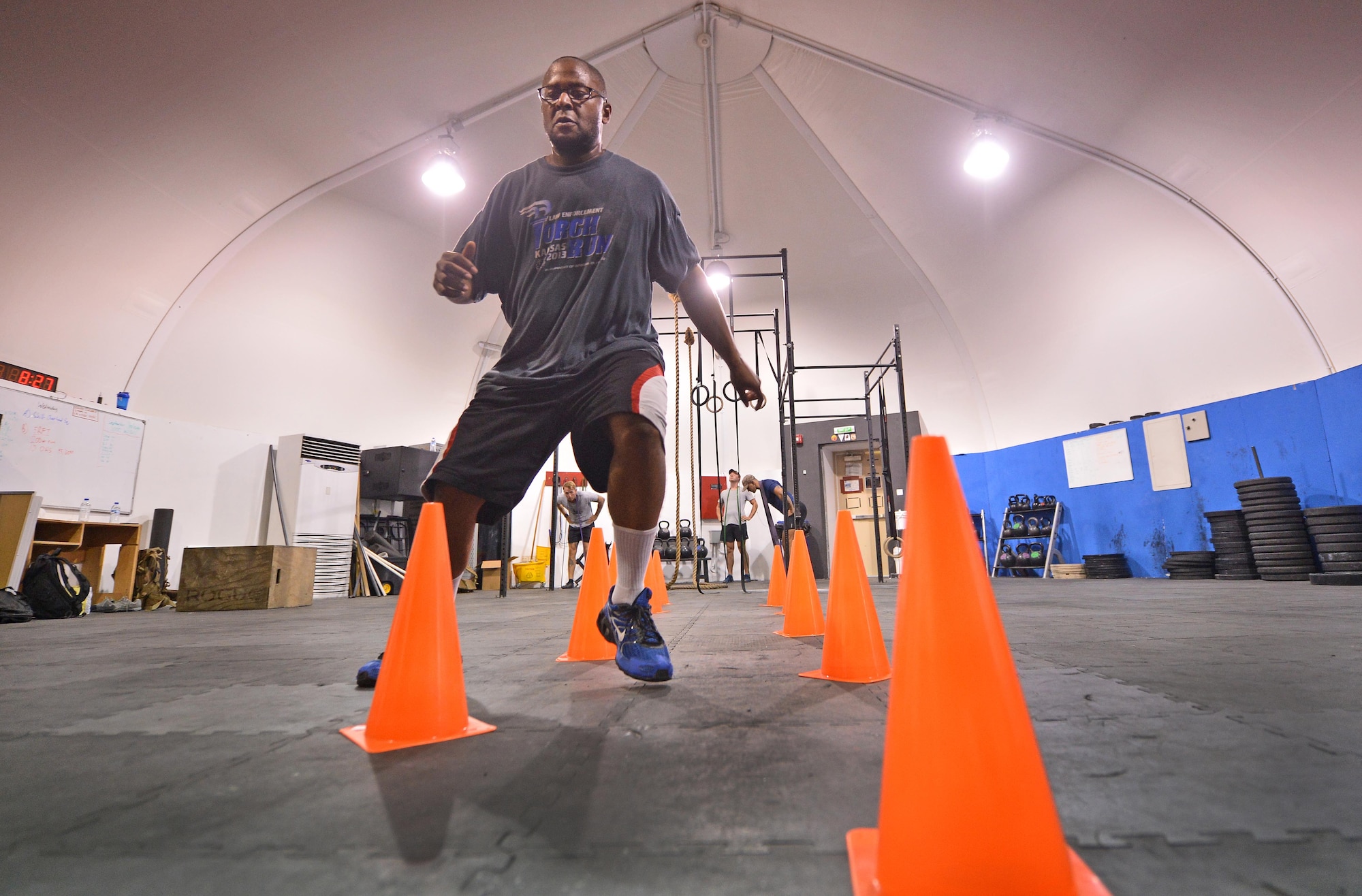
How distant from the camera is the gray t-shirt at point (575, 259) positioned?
1.75m

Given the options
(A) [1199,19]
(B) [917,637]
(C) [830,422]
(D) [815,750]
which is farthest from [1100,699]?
(C) [830,422]

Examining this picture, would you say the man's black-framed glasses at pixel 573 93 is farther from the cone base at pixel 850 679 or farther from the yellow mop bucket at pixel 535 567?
the yellow mop bucket at pixel 535 567

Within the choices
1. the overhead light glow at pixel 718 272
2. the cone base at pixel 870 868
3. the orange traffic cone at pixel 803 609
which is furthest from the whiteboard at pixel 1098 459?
the cone base at pixel 870 868

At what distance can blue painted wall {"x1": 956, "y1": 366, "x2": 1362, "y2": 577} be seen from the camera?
6398 millimetres

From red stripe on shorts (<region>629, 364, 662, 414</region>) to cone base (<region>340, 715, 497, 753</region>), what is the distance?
836 millimetres

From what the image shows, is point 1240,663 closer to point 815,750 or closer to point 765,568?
point 815,750

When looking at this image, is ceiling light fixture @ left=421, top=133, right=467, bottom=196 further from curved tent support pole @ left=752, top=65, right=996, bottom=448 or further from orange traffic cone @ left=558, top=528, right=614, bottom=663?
orange traffic cone @ left=558, top=528, right=614, bottom=663


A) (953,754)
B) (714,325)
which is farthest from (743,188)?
(953,754)

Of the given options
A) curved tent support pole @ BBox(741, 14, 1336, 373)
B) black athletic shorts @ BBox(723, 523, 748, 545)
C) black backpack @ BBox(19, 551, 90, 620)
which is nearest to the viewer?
black backpack @ BBox(19, 551, 90, 620)

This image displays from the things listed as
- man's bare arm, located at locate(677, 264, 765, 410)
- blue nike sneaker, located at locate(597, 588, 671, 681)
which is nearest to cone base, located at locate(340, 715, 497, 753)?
blue nike sneaker, located at locate(597, 588, 671, 681)

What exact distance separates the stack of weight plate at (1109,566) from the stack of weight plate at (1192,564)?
78cm

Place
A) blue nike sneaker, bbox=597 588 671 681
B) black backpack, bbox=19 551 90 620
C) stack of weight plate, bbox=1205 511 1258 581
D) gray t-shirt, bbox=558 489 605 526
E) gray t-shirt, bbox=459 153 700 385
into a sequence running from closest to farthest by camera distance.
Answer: blue nike sneaker, bbox=597 588 671 681
gray t-shirt, bbox=459 153 700 385
black backpack, bbox=19 551 90 620
stack of weight plate, bbox=1205 511 1258 581
gray t-shirt, bbox=558 489 605 526

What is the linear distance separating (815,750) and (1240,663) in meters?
1.47

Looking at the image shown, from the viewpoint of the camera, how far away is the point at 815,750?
3.14 feet
